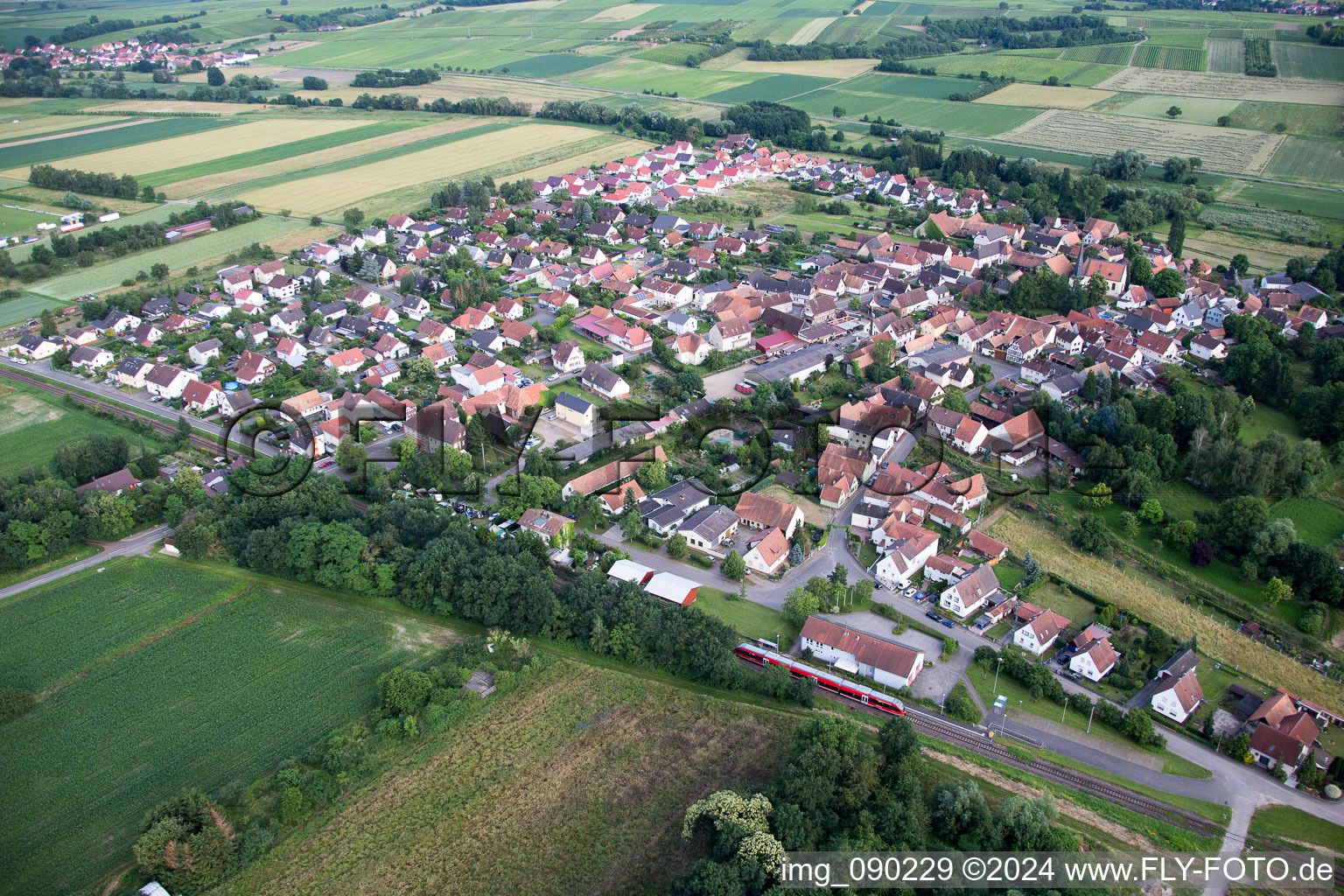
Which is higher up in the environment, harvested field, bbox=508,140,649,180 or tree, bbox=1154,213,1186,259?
harvested field, bbox=508,140,649,180

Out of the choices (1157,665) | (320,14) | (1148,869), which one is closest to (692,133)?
(1157,665)

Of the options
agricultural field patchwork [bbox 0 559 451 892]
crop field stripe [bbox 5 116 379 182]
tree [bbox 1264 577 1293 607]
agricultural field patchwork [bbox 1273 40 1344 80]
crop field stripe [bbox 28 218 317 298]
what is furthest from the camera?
agricultural field patchwork [bbox 1273 40 1344 80]

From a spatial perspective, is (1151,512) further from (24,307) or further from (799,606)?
(24,307)

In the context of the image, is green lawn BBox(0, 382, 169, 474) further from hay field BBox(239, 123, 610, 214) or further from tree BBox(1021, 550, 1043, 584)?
A: tree BBox(1021, 550, 1043, 584)

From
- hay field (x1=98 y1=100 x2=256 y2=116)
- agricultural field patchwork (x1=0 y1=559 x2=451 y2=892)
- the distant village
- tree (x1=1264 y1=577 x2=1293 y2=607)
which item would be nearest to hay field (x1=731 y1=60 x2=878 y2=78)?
the distant village

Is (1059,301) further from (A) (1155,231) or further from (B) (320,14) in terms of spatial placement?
(B) (320,14)

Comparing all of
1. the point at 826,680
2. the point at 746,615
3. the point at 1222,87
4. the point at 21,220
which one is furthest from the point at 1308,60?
the point at 21,220
